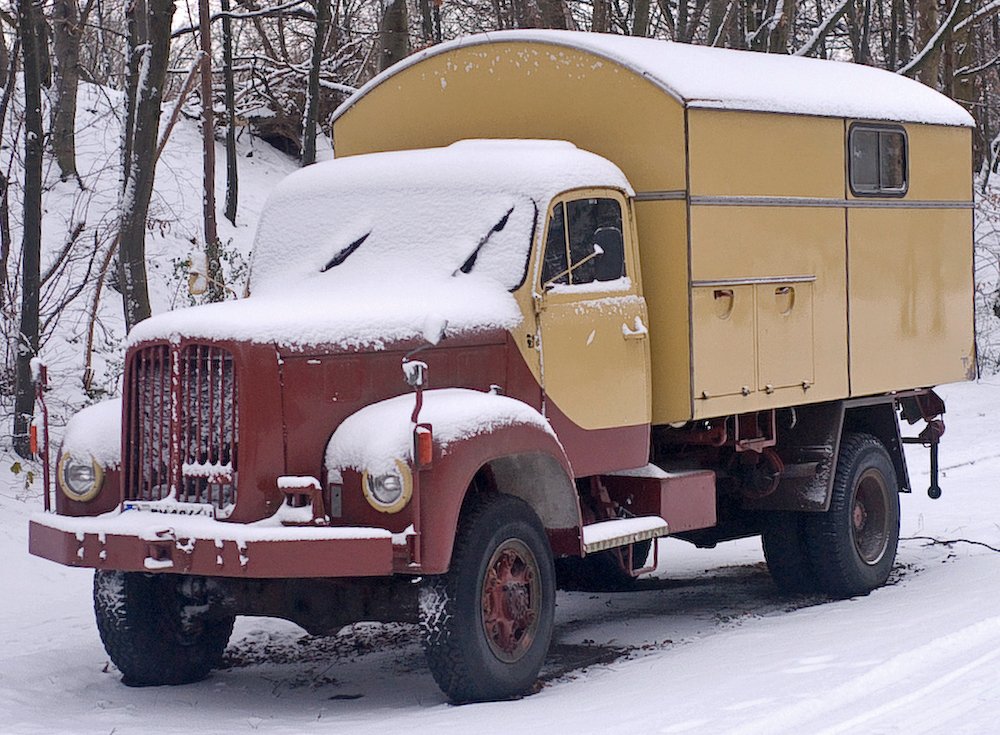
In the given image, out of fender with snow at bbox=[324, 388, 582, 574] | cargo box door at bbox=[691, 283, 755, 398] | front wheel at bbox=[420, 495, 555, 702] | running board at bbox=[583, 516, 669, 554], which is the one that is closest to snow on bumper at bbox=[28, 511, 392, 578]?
fender with snow at bbox=[324, 388, 582, 574]

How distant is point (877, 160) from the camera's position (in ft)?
35.4

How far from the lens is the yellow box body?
8.92 meters

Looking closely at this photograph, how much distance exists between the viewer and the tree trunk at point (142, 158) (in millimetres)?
13164

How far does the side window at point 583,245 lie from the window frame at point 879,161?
251 centimetres

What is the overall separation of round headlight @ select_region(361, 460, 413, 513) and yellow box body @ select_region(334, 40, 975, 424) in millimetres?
1506

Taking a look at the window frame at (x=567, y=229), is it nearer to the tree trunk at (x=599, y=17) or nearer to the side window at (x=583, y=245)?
the side window at (x=583, y=245)

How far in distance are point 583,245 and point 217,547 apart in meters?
2.79

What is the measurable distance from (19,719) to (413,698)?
1.82m

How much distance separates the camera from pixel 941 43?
22.1 meters

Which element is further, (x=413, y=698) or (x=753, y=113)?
(x=753, y=113)

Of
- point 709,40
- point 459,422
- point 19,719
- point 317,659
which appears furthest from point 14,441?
point 709,40

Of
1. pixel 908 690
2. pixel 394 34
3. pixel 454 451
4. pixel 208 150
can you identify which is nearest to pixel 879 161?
pixel 908 690

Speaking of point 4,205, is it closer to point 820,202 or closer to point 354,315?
point 820,202

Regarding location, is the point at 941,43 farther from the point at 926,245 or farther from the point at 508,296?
the point at 508,296
